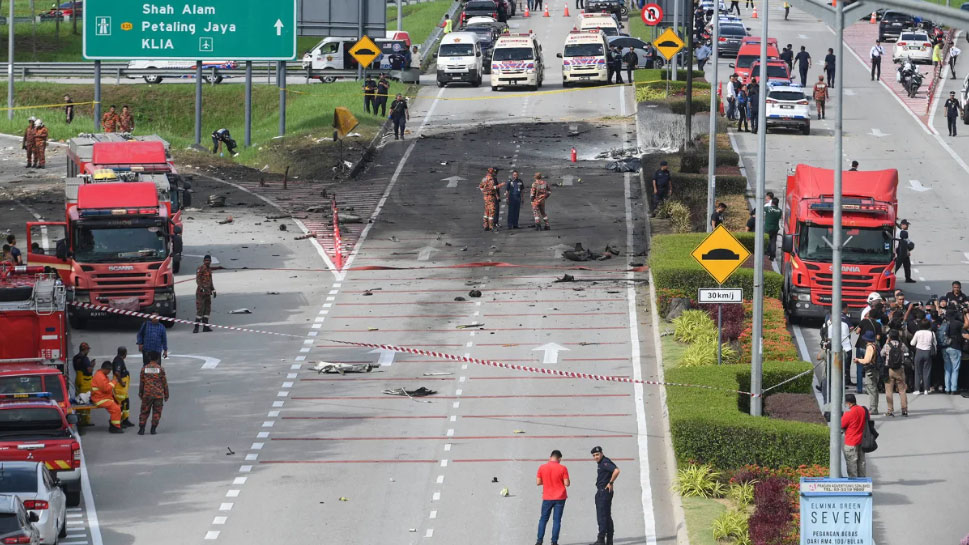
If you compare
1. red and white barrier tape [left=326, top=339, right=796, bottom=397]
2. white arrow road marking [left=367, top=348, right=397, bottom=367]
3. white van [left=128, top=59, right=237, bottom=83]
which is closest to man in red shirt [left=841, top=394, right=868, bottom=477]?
red and white barrier tape [left=326, top=339, right=796, bottom=397]

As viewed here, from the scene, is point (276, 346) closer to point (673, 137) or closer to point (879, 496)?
point (879, 496)

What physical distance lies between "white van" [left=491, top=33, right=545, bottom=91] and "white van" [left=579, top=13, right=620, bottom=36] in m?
11.2

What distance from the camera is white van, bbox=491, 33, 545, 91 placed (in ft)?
226

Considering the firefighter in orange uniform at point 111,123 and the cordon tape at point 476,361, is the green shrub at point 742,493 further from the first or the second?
the firefighter in orange uniform at point 111,123

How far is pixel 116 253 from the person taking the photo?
113ft

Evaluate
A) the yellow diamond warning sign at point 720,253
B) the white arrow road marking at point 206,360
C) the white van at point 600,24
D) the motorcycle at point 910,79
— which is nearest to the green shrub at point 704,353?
the yellow diamond warning sign at point 720,253

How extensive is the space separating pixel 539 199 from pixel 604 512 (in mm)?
22814

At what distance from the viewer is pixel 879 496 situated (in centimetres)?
2359

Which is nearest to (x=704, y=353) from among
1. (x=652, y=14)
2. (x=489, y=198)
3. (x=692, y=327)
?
(x=692, y=327)

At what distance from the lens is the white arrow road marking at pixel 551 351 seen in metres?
31.7

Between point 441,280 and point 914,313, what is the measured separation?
12.7 m

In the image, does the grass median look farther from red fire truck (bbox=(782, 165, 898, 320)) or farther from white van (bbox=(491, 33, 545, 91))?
red fire truck (bbox=(782, 165, 898, 320))

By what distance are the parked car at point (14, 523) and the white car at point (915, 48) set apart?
63521mm

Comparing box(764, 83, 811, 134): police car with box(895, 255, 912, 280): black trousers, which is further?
box(764, 83, 811, 134): police car
